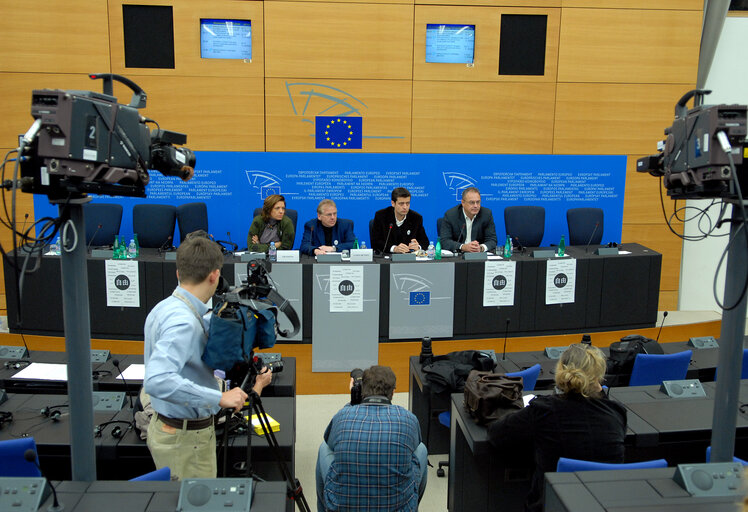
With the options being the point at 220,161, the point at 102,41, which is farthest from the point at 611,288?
the point at 102,41

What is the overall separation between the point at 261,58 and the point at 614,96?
4.11 metres

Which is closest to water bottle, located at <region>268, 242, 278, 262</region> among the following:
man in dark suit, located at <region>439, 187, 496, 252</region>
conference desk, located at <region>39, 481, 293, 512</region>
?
man in dark suit, located at <region>439, 187, 496, 252</region>

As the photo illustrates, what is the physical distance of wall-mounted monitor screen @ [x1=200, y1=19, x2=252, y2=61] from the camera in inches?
263

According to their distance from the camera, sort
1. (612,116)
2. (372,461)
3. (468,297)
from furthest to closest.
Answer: (612,116), (468,297), (372,461)

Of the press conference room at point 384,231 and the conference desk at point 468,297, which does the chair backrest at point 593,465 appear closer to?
the press conference room at point 384,231

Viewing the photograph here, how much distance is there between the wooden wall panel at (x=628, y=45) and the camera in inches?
277

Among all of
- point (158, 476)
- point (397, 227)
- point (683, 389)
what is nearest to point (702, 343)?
point (683, 389)

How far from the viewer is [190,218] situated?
6242 millimetres

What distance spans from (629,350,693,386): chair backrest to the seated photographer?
188cm

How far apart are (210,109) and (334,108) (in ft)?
4.54

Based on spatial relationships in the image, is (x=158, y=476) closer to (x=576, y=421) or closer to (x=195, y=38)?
(x=576, y=421)

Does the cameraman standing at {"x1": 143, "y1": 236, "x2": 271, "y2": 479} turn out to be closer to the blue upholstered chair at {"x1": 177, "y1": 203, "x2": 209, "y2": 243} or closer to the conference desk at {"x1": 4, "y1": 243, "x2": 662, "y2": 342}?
the conference desk at {"x1": 4, "y1": 243, "x2": 662, "y2": 342}

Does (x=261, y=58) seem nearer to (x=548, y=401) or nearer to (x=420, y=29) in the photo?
(x=420, y=29)

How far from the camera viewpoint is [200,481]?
1868 millimetres
